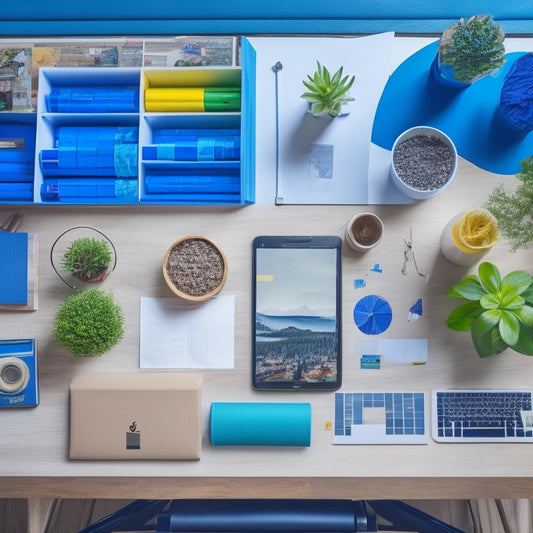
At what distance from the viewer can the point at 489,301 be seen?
1.09m

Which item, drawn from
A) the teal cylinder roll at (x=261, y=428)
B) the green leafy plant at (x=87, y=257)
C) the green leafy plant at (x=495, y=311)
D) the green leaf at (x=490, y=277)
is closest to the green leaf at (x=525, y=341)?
the green leafy plant at (x=495, y=311)

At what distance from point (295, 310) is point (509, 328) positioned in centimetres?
47

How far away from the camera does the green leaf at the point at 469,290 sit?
3.67 ft

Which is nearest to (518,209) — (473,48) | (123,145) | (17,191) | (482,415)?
(473,48)

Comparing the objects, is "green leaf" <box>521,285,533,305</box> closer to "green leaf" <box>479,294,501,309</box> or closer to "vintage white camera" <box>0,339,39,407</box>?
"green leaf" <box>479,294,501,309</box>

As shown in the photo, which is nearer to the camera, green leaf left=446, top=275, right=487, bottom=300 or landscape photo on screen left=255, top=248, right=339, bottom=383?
green leaf left=446, top=275, right=487, bottom=300

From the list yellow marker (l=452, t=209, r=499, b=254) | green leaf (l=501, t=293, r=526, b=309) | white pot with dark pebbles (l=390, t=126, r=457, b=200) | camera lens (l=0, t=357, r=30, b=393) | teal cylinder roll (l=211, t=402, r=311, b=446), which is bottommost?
teal cylinder roll (l=211, t=402, r=311, b=446)

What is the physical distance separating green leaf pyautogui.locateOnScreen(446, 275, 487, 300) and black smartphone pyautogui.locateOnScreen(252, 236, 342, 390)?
27 centimetres

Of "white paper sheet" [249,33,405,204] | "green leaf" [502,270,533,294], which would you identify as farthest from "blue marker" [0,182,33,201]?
"green leaf" [502,270,533,294]

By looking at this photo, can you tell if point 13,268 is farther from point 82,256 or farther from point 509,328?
point 509,328

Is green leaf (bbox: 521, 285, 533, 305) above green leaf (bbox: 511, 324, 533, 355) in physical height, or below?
above

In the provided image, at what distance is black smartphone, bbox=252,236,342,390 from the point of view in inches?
48.5

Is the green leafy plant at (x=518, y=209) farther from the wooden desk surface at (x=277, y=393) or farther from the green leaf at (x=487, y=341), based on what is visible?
the green leaf at (x=487, y=341)

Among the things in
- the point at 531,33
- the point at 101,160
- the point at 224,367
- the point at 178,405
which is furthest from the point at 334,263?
the point at 531,33
